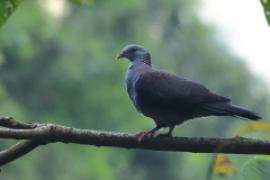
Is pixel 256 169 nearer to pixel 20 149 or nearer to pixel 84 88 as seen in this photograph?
pixel 20 149

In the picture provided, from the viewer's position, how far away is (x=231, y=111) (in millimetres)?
3744

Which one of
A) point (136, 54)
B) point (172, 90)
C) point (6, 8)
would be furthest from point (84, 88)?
point (6, 8)

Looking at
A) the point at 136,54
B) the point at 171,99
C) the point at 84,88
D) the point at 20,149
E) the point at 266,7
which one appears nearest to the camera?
the point at 266,7

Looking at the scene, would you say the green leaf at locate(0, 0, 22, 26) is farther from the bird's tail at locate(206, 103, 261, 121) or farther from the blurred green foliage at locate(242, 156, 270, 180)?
the bird's tail at locate(206, 103, 261, 121)

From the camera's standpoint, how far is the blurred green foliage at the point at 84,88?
17.8 metres

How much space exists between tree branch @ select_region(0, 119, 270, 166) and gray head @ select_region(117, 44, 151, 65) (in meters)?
1.65

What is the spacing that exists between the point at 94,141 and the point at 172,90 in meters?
1.11

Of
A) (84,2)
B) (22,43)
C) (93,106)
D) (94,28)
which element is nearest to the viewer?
(84,2)

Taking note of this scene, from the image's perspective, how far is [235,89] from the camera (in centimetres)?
2536

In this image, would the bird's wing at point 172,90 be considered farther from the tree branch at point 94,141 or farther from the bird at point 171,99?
the tree branch at point 94,141

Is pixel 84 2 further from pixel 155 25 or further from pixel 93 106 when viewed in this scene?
pixel 155 25

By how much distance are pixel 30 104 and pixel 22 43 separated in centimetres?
236

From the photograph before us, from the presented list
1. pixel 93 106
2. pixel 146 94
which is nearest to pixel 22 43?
pixel 93 106

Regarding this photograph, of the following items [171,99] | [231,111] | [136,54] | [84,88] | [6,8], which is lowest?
[6,8]
